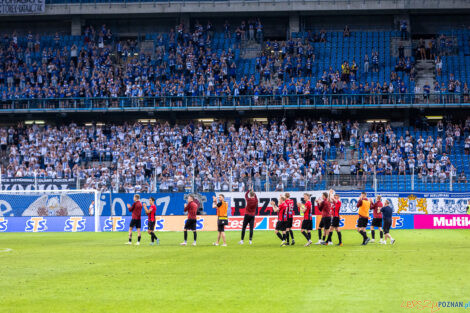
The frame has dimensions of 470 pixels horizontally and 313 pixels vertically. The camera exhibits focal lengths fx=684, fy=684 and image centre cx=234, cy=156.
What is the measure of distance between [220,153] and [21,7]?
88.0ft

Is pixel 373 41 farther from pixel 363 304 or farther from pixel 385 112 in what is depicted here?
pixel 363 304

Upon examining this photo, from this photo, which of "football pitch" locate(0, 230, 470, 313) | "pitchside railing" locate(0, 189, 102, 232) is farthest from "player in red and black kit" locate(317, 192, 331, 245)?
"pitchside railing" locate(0, 189, 102, 232)

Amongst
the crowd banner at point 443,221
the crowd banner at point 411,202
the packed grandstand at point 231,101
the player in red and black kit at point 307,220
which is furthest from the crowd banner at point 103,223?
the player in red and black kit at point 307,220

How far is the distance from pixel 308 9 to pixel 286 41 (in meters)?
3.58

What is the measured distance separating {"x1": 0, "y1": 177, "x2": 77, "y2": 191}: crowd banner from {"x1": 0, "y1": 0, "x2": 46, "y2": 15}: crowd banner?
23.2 meters

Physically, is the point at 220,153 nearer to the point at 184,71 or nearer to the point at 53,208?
the point at 184,71

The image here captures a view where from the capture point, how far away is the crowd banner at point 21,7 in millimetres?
65000

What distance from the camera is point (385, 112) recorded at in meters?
60.3

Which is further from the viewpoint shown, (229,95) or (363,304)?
(229,95)

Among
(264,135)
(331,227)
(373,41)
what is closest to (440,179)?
(264,135)

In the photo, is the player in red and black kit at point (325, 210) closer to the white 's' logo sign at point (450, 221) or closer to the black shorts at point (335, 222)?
the black shorts at point (335, 222)

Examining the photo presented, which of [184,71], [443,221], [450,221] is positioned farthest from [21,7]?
[450,221]

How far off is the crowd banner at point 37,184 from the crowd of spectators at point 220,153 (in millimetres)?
982

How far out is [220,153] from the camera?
52969 millimetres
